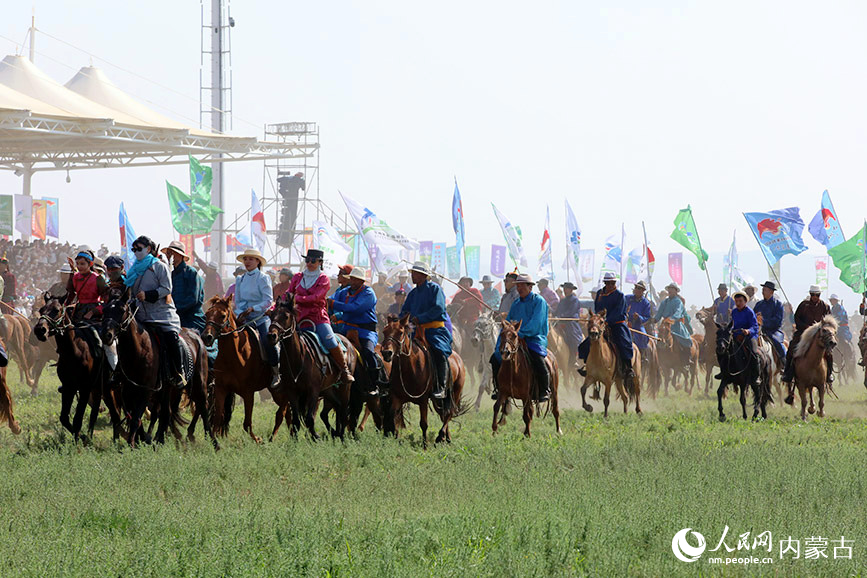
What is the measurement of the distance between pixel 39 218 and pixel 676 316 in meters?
21.0

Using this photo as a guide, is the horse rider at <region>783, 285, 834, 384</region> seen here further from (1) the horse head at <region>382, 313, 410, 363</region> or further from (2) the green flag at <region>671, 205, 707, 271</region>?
(2) the green flag at <region>671, 205, 707, 271</region>

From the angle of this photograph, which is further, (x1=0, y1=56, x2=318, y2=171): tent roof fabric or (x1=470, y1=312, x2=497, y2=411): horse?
(x1=0, y1=56, x2=318, y2=171): tent roof fabric

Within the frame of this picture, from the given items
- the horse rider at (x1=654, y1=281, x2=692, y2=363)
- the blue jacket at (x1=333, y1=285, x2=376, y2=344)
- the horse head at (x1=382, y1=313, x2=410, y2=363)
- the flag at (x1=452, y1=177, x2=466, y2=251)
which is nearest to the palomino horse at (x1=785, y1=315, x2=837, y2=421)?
the horse rider at (x1=654, y1=281, x2=692, y2=363)

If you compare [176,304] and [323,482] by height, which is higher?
[176,304]

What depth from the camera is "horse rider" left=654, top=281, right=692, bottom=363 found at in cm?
2466

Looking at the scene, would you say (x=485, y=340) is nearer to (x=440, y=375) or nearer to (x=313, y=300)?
(x=440, y=375)

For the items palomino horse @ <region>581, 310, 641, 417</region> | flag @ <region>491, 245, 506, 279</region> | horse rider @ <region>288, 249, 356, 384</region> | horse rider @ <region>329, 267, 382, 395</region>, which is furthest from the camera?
flag @ <region>491, 245, 506, 279</region>

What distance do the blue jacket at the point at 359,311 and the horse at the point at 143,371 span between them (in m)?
2.03

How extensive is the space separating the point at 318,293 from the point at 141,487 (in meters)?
4.15

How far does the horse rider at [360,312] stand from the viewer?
1331 cm

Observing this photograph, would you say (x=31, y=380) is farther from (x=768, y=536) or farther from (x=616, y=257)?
(x=616, y=257)

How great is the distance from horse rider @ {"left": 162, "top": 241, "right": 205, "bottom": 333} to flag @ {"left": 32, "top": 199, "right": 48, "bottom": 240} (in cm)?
2328

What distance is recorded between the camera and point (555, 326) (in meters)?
23.3

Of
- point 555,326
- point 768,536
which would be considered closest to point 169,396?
point 768,536
